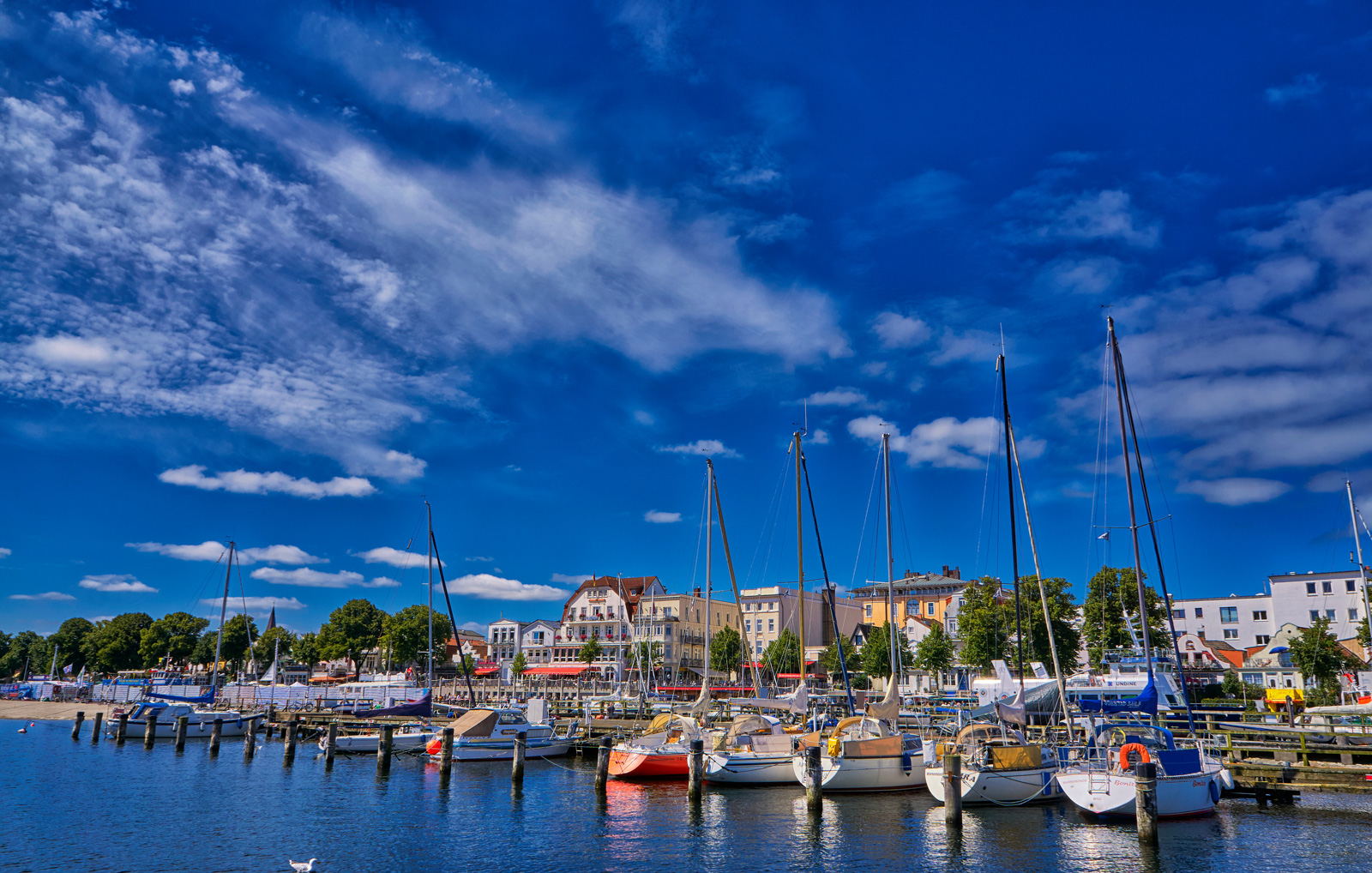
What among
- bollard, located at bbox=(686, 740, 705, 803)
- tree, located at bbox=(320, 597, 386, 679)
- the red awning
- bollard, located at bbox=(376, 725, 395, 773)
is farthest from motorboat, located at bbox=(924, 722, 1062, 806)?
tree, located at bbox=(320, 597, 386, 679)

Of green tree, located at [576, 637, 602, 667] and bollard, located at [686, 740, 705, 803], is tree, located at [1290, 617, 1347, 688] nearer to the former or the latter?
bollard, located at [686, 740, 705, 803]

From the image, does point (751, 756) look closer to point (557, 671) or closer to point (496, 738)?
point (496, 738)

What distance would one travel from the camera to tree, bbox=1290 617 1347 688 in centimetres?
6825

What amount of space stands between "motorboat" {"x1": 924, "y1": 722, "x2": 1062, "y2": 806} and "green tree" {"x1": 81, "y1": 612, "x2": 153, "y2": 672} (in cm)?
14027

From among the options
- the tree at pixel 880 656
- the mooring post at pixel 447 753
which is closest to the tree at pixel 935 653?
the tree at pixel 880 656

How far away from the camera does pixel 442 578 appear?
250 ft

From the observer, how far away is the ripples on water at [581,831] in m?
28.0

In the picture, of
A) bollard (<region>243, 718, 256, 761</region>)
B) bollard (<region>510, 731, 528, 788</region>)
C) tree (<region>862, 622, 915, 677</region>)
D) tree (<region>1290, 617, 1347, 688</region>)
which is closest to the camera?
bollard (<region>510, 731, 528, 788</region>)

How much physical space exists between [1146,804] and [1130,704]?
56.1 feet

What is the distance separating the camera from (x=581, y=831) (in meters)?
33.4

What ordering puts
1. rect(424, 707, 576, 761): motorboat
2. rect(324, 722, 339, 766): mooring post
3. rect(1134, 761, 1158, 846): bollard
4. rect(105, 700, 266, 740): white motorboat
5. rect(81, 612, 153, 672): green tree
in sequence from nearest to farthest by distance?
1. rect(1134, 761, 1158, 846): bollard
2. rect(324, 722, 339, 766): mooring post
3. rect(424, 707, 576, 761): motorboat
4. rect(105, 700, 266, 740): white motorboat
5. rect(81, 612, 153, 672): green tree

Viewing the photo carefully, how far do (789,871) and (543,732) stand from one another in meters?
32.2

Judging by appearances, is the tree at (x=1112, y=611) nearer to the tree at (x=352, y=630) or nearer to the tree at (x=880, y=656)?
the tree at (x=880, y=656)

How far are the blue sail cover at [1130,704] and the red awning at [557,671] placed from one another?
80.7 metres
